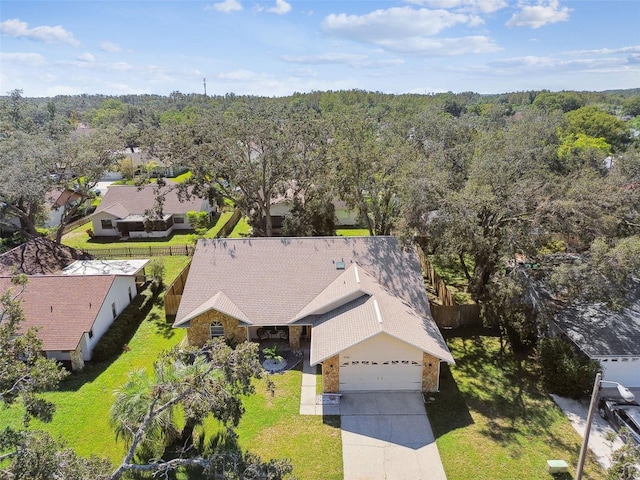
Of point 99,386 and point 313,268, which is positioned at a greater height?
point 313,268

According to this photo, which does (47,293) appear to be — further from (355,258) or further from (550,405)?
(550,405)

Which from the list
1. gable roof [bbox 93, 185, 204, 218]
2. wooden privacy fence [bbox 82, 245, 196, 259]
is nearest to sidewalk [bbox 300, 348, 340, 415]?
wooden privacy fence [bbox 82, 245, 196, 259]

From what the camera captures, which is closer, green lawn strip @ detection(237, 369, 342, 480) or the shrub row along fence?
green lawn strip @ detection(237, 369, 342, 480)

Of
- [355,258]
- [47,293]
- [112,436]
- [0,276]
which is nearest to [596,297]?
[355,258]

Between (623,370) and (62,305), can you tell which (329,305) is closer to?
(623,370)

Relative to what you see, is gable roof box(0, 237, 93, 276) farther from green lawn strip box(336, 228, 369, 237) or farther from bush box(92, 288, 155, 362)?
green lawn strip box(336, 228, 369, 237)

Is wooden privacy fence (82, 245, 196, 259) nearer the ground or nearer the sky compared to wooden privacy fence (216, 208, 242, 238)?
nearer the ground

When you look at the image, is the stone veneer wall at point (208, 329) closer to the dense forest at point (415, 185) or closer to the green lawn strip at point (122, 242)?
the dense forest at point (415, 185)
